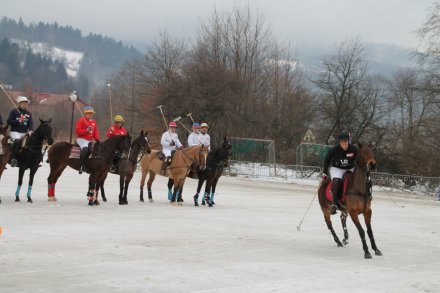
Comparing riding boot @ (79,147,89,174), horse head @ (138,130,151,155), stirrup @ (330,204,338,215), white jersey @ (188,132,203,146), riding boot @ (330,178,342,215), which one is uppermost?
white jersey @ (188,132,203,146)

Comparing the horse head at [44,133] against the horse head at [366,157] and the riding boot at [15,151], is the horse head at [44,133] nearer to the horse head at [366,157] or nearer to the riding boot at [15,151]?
the riding boot at [15,151]

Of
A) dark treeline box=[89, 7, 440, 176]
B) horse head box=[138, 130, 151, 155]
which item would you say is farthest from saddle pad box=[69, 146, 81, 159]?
dark treeline box=[89, 7, 440, 176]

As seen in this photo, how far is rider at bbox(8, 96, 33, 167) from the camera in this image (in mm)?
17688

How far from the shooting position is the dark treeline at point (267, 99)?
4553cm

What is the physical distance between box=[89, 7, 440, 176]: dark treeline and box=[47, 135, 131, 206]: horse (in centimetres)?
2573

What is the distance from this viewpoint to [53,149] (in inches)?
728

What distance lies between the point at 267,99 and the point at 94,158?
132ft

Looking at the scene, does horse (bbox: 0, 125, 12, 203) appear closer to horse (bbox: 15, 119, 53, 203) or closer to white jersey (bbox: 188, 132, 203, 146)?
horse (bbox: 15, 119, 53, 203)

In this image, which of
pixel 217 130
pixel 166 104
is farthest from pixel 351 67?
pixel 166 104

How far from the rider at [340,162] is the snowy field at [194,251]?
125 cm

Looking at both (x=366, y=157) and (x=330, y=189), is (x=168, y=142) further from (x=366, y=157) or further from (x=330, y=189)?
(x=366, y=157)

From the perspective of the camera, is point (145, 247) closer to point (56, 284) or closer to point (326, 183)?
point (56, 284)

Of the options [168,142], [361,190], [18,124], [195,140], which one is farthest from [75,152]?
[361,190]

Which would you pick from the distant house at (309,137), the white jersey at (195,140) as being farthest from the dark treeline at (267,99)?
the white jersey at (195,140)
